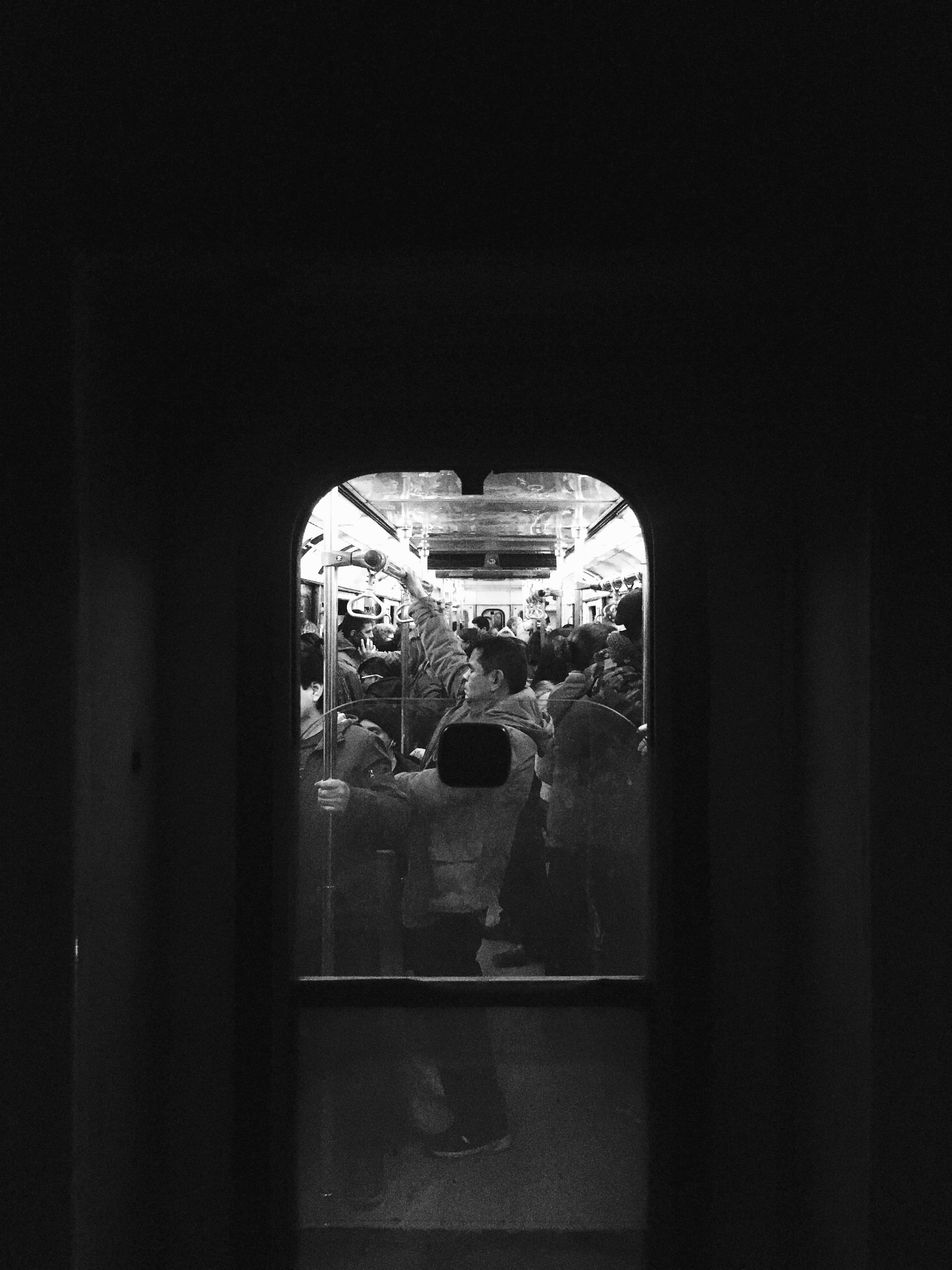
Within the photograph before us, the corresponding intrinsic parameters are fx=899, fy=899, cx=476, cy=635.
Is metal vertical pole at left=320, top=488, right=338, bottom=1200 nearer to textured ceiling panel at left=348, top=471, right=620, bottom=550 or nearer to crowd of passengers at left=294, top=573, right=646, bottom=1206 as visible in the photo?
crowd of passengers at left=294, top=573, right=646, bottom=1206

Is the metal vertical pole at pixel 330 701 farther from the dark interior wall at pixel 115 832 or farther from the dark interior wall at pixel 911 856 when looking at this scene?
the dark interior wall at pixel 911 856

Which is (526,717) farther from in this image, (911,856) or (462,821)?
(911,856)

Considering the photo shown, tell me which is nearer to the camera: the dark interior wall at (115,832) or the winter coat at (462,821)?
the dark interior wall at (115,832)

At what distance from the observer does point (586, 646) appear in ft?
7.29

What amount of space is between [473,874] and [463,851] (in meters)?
0.06

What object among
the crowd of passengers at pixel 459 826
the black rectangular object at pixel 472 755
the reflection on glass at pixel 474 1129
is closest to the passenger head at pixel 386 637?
the crowd of passengers at pixel 459 826

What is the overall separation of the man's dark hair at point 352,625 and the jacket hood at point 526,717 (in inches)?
14.6

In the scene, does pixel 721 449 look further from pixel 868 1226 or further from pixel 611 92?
pixel 868 1226

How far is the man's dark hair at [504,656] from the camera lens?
2.18 metres

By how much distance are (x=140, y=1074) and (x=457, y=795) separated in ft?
3.09

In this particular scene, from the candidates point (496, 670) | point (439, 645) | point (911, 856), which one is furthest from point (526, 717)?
point (911, 856)

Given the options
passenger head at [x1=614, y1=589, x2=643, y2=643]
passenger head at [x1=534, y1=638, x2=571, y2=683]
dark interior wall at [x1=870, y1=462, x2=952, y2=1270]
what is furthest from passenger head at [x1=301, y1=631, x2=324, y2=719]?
dark interior wall at [x1=870, y1=462, x2=952, y2=1270]

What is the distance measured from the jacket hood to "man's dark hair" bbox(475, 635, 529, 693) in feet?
0.15

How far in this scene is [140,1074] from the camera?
2.01 meters
